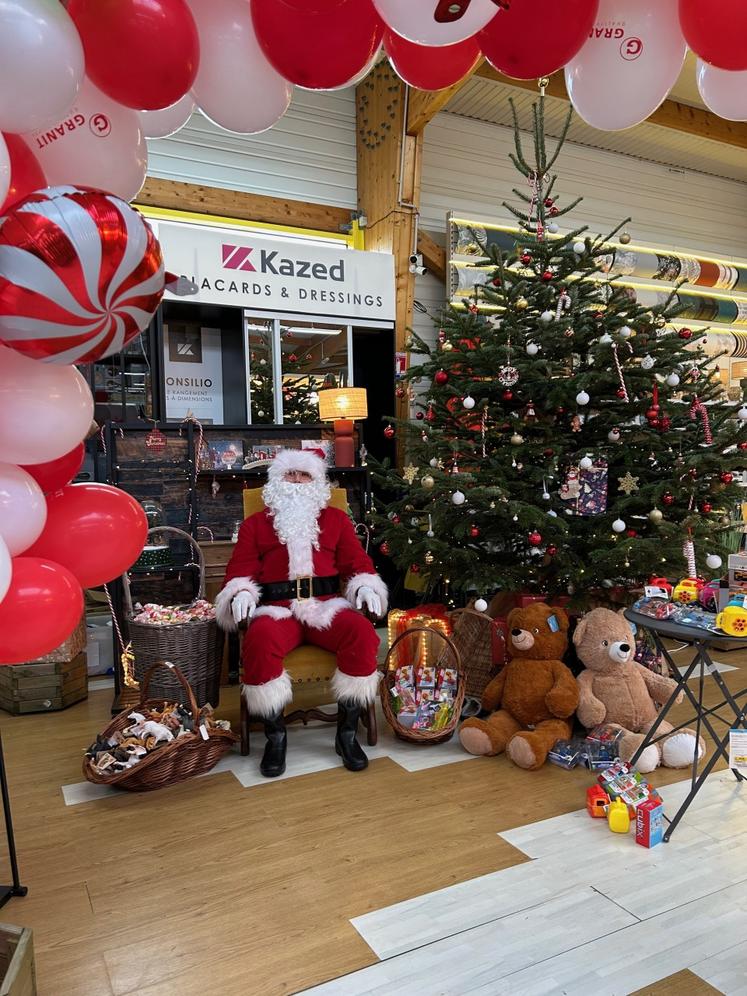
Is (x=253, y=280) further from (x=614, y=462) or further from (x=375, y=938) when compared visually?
(x=375, y=938)

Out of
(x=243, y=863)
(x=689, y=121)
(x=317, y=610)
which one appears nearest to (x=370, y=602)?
(x=317, y=610)

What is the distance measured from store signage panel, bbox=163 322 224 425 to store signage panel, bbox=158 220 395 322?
55cm

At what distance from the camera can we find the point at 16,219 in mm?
1168

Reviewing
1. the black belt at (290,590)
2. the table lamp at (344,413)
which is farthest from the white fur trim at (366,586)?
the table lamp at (344,413)

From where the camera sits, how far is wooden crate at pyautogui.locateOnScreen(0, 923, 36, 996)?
130 centimetres

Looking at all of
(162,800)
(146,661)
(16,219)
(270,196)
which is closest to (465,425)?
(146,661)

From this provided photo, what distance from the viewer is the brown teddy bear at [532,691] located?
2787mm

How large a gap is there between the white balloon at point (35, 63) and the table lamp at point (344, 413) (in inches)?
136

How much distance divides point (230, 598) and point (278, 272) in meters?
3.00

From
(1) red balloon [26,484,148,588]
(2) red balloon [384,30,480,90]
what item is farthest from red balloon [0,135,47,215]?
(2) red balloon [384,30,480,90]

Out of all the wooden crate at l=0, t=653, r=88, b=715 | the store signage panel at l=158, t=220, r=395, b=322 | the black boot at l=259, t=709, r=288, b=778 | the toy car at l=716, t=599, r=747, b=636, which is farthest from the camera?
the store signage panel at l=158, t=220, r=395, b=322

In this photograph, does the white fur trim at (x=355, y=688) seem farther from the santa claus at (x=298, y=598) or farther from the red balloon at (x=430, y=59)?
the red balloon at (x=430, y=59)

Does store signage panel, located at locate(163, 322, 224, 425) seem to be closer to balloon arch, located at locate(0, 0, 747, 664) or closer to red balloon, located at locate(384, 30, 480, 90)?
balloon arch, located at locate(0, 0, 747, 664)

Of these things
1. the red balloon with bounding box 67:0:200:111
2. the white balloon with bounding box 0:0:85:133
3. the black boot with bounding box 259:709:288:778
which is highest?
the red balloon with bounding box 67:0:200:111
